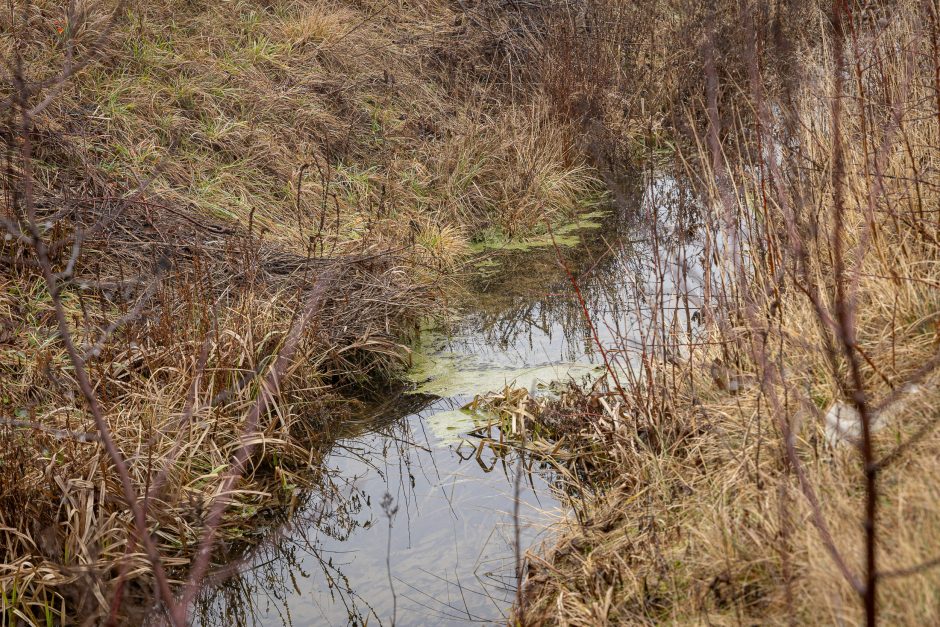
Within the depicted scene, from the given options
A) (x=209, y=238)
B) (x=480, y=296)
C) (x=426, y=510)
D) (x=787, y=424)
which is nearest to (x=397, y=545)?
(x=426, y=510)

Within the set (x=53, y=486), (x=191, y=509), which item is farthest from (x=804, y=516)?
(x=53, y=486)

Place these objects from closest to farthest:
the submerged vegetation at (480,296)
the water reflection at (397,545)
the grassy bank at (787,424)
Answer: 1. the grassy bank at (787,424)
2. the submerged vegetation at (480,296)
3. the water reflection at (397,545)

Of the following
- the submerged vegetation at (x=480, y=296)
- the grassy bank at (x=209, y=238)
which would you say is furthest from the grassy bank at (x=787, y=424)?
the grassy bank at (x=209, y=238)

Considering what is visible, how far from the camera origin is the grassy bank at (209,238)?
3029mm

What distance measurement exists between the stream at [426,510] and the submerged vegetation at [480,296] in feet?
0.38

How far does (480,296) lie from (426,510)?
8.30 feet

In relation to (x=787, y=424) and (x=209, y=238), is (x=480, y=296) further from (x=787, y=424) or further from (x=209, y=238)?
(x=787, y=424)

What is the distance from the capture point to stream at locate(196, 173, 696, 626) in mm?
3035

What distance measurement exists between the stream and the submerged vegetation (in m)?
A: 0.12

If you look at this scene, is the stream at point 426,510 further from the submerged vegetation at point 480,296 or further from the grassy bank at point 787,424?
the grassy bank at point 787,424

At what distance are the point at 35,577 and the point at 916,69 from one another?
13.5ft

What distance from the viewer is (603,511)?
306cm

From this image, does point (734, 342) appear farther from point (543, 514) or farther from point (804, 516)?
point (804, 516)

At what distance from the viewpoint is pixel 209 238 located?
5207mm
